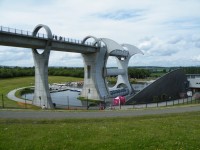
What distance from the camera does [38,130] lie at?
589 inches

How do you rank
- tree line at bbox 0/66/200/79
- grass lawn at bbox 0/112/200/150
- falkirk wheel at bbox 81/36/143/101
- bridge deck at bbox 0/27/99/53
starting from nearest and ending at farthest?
grass lawn at bbox 0/112/200/150 → bridge deck at bbox 0/27/99/53 → falkirk wheel at bbox 81/36/143/101 → tree line at bbox 0/66/200/79

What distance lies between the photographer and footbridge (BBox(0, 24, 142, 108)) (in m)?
49.7

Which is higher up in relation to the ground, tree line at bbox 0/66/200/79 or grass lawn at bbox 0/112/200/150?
tree line at bbox 0/66/200/79

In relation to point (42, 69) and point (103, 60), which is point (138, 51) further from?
point (42, 69)

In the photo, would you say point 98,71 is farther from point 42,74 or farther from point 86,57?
point 42,74

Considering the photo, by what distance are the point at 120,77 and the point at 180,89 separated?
26818mm

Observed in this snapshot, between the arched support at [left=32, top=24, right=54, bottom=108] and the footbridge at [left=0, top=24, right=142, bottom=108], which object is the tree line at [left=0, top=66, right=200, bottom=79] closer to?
the footbridge at [left=0, top=24, right=142, bottom=108]

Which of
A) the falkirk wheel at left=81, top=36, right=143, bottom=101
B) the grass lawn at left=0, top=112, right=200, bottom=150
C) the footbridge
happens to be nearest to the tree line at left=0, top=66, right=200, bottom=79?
the footbridge

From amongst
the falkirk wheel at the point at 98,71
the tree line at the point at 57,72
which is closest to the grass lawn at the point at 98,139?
the falkirk wheel at the point at 98,71

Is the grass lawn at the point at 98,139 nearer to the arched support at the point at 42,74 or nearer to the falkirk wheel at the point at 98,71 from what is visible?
the arched support at the point at 42,74

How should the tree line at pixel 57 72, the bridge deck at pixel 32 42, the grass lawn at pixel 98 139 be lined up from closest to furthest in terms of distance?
the grass lawn at pixel 98 139 < the bridge deck at pixel 32 42 < the tree line at pixel 57 72

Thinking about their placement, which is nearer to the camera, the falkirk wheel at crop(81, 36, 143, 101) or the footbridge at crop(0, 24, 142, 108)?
the footbridge at crop(0, 24, 142, 108)

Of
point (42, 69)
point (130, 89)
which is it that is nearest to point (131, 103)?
point (42, 69)

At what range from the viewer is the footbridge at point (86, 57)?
49.7 meters
